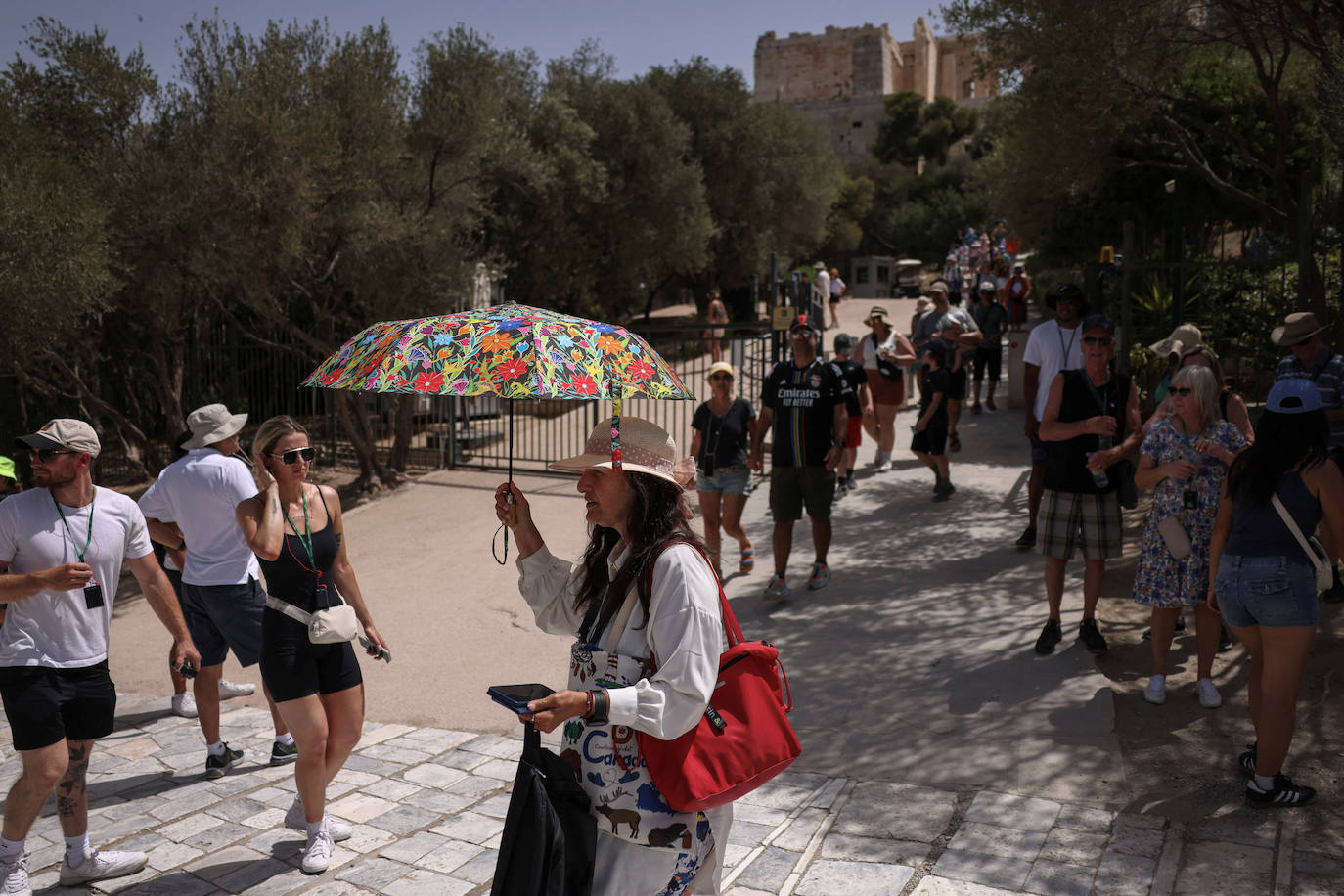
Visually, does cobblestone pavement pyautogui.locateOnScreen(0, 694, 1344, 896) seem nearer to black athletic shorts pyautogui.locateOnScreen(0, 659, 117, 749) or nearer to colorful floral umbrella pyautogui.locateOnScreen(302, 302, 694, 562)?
black athletic shorts pyautogui.locateOnScreen(0, 659, 117, 749)

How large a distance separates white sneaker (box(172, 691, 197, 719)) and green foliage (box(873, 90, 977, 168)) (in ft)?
212

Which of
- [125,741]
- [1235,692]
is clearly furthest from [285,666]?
[1235,692]

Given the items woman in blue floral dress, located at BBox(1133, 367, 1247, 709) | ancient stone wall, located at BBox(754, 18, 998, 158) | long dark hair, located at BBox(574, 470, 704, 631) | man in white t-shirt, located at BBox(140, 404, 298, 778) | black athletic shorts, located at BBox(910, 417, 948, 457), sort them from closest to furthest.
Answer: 1. long dark hair, located at BBox(574, 470, 704, 631)
2. woman in blue floral dress, located at BBox(1133, 367, 1247, 709)
3. man in white t-shirt, located at BBox(140, 404, 298, 778)
4. black athletic shorts, located at BBox(910, 417, 948, 457)
5. ancient stone wall, located at BBox(754, 18, 998, 158)

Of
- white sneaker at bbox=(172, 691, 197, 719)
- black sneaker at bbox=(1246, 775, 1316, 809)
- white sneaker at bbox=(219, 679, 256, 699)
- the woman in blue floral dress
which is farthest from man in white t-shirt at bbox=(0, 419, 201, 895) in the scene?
the woman in blue floral dress

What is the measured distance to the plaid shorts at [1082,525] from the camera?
5.79 m

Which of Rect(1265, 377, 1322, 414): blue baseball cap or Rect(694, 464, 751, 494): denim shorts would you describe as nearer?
Rect(1265, 377, 1322, 414): blue baseball cap

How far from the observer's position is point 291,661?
401cm

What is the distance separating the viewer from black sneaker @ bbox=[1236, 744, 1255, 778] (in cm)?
445

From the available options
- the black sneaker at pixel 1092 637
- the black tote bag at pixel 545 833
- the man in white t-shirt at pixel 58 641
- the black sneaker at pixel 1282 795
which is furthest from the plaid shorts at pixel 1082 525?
the man in white t-shirt at pixel 58 641

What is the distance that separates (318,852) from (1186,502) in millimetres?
4303

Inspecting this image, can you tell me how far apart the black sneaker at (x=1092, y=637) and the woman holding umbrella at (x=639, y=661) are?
3916 millimetres

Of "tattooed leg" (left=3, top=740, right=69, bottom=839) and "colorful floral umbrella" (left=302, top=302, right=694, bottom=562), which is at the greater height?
"colorful floral umbrella" (left=302, top=302, right=694, bottom=562)

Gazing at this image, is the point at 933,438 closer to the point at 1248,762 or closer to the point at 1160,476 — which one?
the point at 1160,476

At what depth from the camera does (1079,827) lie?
412 centimetres
